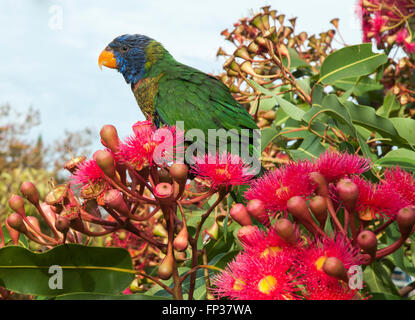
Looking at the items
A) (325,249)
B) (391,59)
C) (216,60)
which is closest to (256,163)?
(325,249)

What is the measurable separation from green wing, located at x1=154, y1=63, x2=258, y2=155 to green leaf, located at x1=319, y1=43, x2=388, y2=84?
0.34 metres

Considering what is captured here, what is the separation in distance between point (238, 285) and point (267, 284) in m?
0.06

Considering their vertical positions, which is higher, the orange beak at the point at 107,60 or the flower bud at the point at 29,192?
the orange beak at the point at 107,60

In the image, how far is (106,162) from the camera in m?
0.75

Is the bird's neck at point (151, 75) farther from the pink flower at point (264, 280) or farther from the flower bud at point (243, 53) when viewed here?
the pink flower at point (264, 280)

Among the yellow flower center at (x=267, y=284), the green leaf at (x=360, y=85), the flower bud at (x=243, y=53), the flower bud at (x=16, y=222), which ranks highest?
the green leaf at (x=360, y=85)

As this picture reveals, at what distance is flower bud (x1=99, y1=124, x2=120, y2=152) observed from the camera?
810 millimetres

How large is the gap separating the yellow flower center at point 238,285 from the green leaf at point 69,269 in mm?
216

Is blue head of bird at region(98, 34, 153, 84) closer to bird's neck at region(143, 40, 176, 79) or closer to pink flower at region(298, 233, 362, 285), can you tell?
bird's neck at region(143, 40, 176, 79)

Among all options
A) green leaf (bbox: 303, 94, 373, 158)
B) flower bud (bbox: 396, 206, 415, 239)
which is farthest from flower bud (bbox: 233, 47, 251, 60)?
flower bud (bbox: 396, 206, 415, 239)

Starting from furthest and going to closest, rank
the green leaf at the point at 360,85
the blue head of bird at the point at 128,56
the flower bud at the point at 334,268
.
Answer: the blue head of bird at the point at 128,56 < the green leaf at the point at 360,85 < the flower bud at the point at 334,268

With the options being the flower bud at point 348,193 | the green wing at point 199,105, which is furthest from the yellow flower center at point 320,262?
the green wing at point 199,105

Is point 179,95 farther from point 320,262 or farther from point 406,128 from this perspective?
point 320,262

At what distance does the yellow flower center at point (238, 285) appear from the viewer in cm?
68
